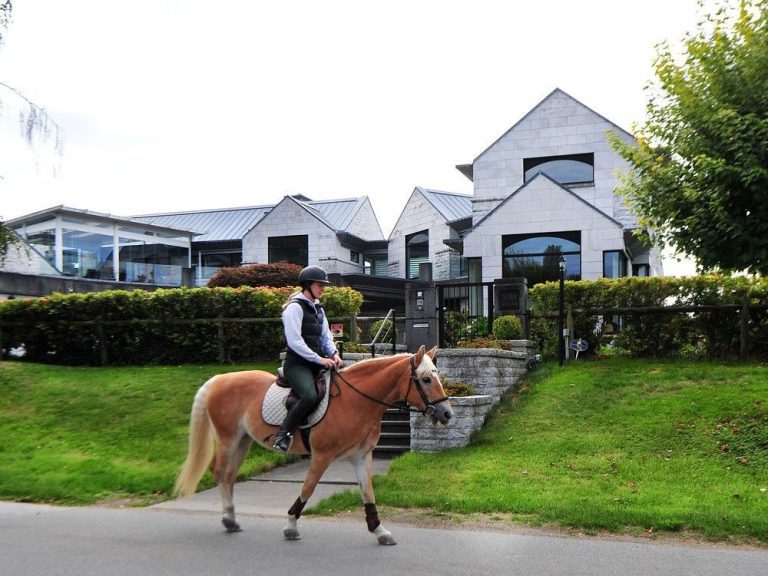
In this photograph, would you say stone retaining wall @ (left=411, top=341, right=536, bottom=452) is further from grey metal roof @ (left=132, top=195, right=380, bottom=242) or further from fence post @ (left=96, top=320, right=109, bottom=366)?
grey metal roof @ (left=132, top=195, right=380, bottom=242)

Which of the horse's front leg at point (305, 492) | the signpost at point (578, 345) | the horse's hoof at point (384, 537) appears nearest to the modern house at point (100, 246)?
the signpost at point (578, 345)

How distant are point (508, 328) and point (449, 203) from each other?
24.0 meters

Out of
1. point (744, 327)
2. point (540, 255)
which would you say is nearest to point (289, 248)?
point (540, 255)

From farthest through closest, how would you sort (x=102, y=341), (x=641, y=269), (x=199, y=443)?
(x=641, y=269)
(x=102, y=341)
(x=199, y=443)

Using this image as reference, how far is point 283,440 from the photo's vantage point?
22.8ft

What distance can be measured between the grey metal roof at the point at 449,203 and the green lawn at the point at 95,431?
70.6 feet

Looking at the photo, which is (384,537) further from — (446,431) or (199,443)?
(446,431)

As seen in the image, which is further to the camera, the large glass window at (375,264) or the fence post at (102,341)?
the large glass window at (375,264)

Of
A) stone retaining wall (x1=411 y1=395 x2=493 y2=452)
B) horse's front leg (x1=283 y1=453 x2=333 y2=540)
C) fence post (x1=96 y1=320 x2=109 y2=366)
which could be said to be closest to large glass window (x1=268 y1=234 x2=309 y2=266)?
fence post (x1=96 y1=320 x2=109 y2=366)

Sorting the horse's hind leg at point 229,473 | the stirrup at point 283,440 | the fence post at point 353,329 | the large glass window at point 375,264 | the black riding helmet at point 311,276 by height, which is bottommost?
the horse's hind leg at point 229,473

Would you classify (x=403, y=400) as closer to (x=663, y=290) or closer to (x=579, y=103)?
(x=663, y=290)

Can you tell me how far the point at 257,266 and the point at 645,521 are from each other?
71.4 feet

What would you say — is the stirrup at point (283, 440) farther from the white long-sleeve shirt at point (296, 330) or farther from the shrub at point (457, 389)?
the shrub at point (457, 389)

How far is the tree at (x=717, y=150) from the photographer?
376 inches
